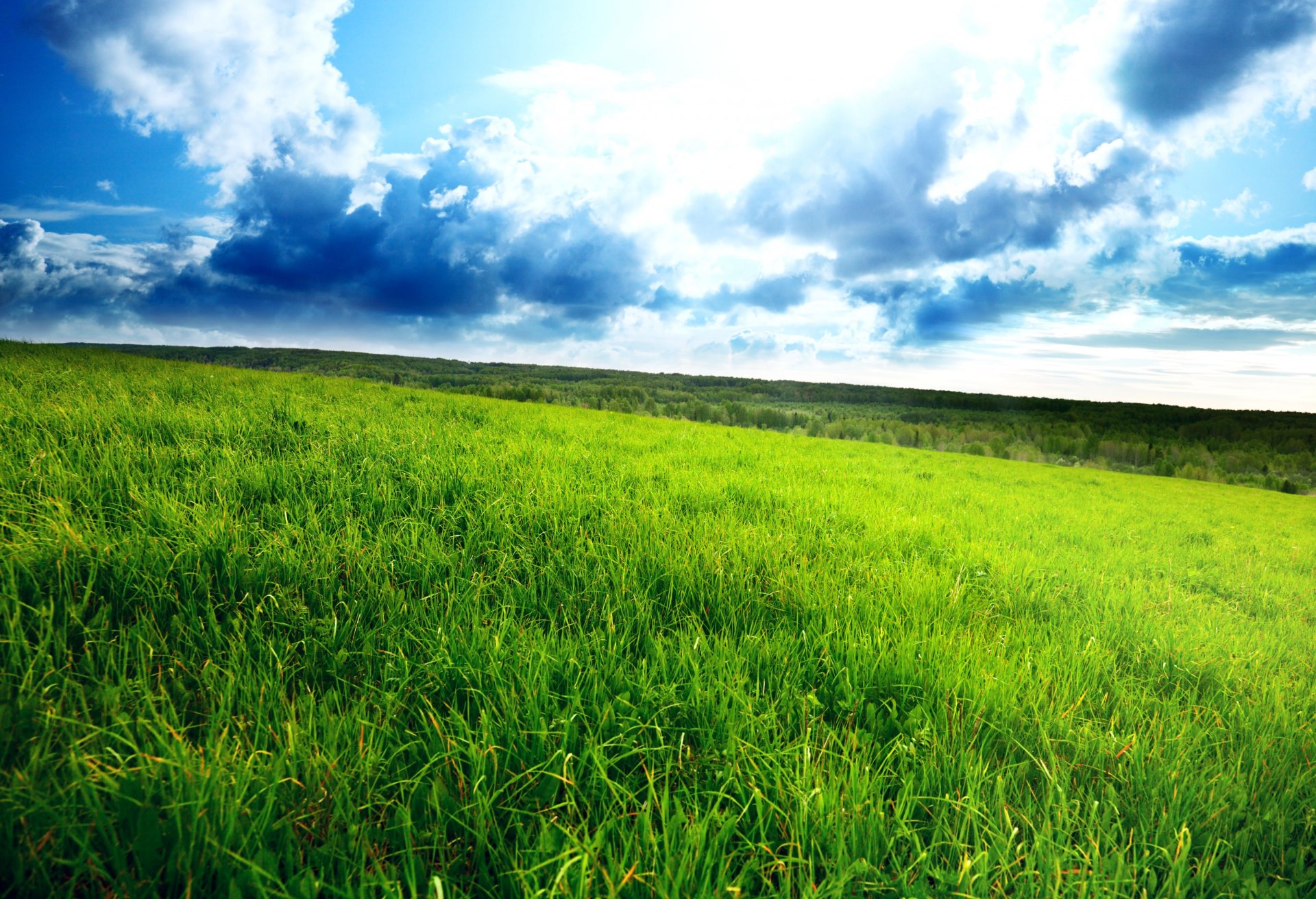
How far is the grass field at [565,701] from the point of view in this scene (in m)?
1.31

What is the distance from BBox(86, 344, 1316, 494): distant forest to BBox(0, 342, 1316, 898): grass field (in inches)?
1351

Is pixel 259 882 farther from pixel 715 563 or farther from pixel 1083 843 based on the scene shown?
pixel 715 563

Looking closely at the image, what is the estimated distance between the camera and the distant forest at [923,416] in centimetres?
5494

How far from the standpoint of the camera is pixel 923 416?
8869 cm

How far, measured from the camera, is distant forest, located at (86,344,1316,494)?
2163 inches

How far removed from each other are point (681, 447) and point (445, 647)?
22.1 feet

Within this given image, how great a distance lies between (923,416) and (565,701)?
322 feet

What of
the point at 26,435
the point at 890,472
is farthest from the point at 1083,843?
the point at 890,472

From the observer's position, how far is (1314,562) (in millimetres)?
8695

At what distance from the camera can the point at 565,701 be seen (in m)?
1.94

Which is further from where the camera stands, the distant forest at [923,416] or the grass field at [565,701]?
the distant forest at [923,416]

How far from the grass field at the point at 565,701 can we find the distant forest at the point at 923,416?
34.3 m

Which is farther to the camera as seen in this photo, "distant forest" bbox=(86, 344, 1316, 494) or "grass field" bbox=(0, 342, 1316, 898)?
"distant forest" bbox=(86, 344, 1316, 494)

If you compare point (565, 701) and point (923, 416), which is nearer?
point (565, 701)
